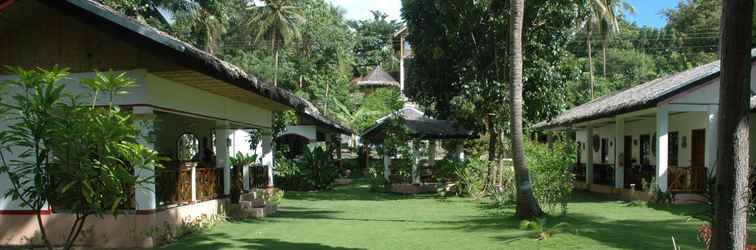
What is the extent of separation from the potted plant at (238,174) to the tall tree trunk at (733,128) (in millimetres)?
11508

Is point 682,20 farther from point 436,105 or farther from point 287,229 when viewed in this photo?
point 287,229

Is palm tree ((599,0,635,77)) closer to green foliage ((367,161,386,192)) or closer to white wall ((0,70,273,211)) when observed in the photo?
green foliage ((367,161,386,192))

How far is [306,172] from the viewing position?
77.2ft

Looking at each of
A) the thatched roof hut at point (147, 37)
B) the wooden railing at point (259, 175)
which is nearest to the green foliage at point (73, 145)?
the thatched roof hut at point (147, 37)

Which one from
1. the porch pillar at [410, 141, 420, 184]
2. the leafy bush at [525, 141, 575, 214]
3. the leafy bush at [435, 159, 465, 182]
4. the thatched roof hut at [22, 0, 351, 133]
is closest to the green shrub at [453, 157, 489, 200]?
the leafy bush at [435, 159, 465, 182]

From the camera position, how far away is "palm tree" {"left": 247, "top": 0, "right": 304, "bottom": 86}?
41438mm

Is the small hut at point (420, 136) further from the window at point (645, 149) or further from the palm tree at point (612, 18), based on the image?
the palm tree at point (612, 18)

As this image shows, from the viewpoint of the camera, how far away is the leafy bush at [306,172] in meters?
23.5

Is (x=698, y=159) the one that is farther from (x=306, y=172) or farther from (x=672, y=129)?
(x=306, y=172)

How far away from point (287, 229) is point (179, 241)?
2.20m

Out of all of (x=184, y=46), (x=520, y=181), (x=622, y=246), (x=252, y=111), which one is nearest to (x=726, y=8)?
(x=622, y=246)

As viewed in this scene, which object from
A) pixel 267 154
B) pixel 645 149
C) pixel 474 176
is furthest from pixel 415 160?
pixel 645 149

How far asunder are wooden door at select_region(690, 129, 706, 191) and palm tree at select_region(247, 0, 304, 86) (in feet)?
90.5

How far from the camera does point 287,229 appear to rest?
12.0 meters
